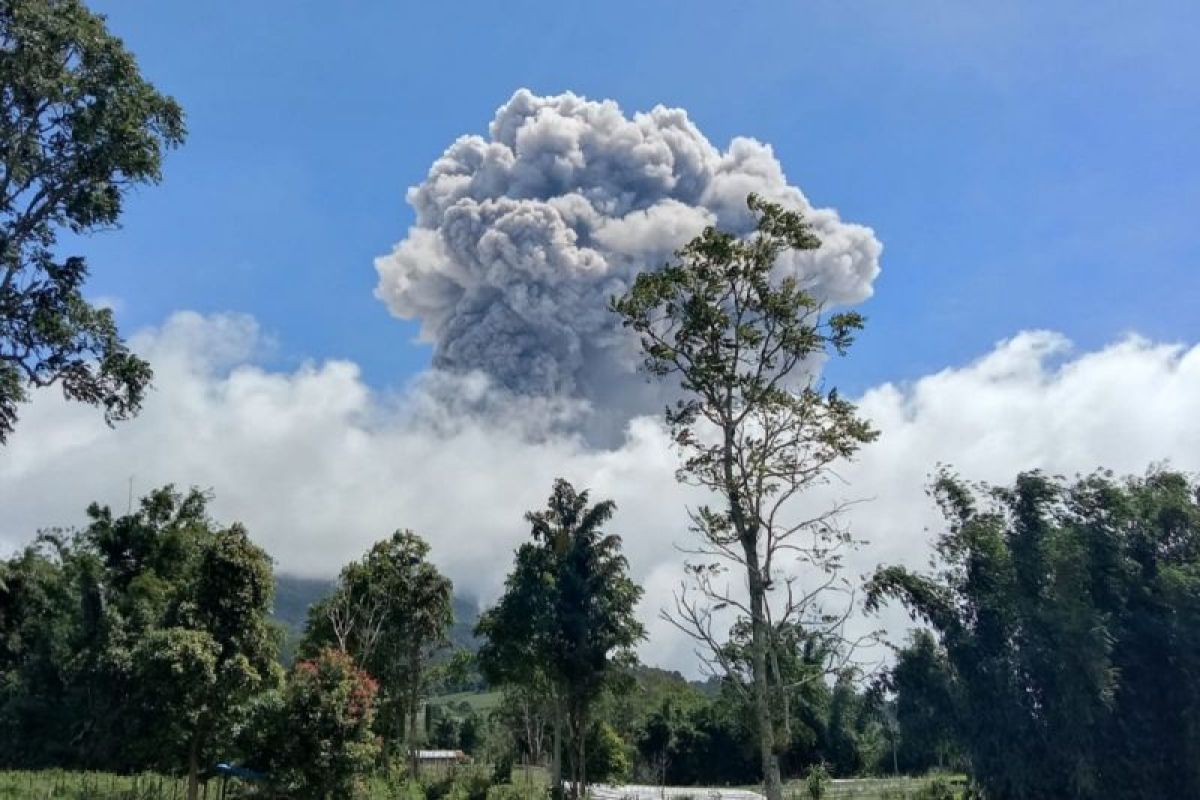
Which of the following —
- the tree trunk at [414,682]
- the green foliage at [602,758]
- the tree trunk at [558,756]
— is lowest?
the green foliage at [602,758]

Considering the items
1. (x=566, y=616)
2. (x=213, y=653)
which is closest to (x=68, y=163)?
(x=213, y=653)

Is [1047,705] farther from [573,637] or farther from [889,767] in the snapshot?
[889,767]

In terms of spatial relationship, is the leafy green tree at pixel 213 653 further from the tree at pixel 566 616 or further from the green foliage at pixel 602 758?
the green foliage at pixel 602 758

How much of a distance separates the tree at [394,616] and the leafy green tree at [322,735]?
12.8 m

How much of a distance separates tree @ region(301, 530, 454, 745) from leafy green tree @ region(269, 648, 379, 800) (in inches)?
504

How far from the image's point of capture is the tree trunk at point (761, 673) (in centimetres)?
1345

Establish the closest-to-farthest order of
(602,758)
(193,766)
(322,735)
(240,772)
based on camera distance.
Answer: (193,766), (322,735), (240,772), (602,758)

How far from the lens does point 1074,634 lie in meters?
27.3

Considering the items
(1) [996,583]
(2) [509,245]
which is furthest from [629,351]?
(1) [996,583]

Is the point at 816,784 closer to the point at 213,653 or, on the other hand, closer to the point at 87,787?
the point at 213,653

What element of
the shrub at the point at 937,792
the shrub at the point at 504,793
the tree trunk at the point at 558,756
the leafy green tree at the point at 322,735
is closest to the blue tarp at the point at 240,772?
the leafy green tree at the point at 322,735

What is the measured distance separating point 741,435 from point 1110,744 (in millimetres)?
20686

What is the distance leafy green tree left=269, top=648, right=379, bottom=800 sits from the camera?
2364cm

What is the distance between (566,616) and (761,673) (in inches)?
847
